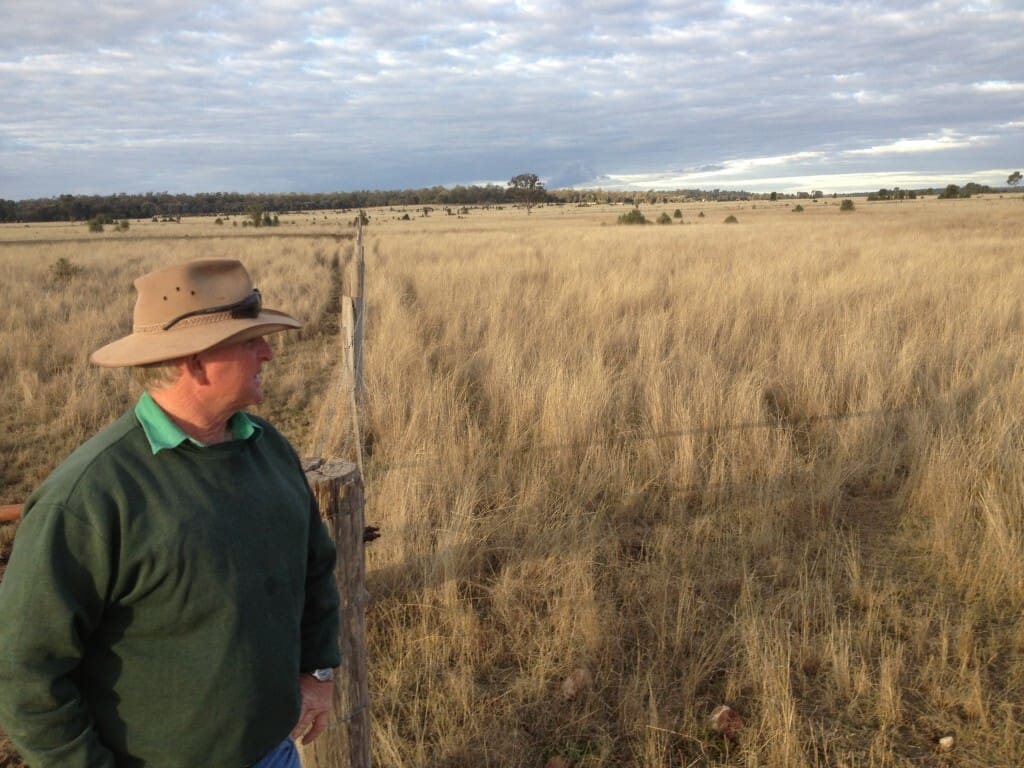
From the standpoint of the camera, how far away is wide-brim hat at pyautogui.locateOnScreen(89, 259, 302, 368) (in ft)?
4.57

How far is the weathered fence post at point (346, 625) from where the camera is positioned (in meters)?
2.20

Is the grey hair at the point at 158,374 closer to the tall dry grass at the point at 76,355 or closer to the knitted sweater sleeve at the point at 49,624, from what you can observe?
the knitted sweater sleeve at the point at 49,624

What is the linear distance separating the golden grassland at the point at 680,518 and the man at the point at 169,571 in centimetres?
137

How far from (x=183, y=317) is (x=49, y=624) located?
608 millimetres

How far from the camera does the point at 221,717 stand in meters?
1.46

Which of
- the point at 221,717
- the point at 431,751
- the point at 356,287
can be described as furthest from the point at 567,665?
the point at 356,287

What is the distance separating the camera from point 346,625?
2.31 metres

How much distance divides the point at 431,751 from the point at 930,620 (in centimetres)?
229

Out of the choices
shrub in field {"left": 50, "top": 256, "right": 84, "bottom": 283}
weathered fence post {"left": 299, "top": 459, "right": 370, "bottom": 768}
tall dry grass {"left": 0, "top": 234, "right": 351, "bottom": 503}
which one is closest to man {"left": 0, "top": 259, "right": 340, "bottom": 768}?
weathered fence post {"left": 299, "top": 459, "right": 370, "bottom": 768}

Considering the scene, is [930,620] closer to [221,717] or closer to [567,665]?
[567,665]

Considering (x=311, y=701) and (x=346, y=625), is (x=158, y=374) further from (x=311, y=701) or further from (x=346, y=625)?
(x=346, y=625)

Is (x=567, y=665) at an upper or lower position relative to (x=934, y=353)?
lower

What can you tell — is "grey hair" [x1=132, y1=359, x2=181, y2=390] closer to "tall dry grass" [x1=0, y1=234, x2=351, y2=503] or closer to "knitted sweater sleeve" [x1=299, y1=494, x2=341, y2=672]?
"knitted sweater sleeve" [x1=299, y1=494, x2=341, y2=672]

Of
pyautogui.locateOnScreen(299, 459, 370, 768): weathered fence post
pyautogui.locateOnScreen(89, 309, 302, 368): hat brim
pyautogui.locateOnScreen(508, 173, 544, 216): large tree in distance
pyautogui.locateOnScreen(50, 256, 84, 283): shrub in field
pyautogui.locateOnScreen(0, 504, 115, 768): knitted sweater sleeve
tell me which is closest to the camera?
pyautogui.locateOnScreen(0, 504, 115, 768): knitted sweater sleeve
